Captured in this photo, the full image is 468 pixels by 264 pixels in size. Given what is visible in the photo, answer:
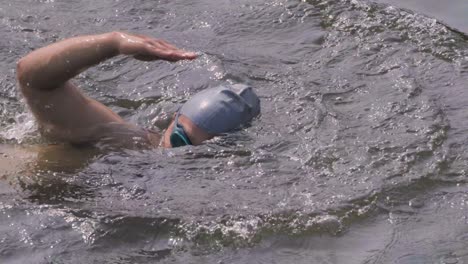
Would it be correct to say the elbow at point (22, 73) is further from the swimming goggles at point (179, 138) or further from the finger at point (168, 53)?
the swimming goggles at point (179, 138)

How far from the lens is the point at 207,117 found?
5094 millimetres

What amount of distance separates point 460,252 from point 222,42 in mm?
3054

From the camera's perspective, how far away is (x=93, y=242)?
14.2 feet

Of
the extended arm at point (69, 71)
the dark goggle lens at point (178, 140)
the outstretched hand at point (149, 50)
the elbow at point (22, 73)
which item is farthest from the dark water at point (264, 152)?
the outstretched hand at point (149, 50)

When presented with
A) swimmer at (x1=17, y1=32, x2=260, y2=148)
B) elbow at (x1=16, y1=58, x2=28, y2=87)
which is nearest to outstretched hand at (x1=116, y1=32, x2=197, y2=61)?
swimmer at (x1=17, y1=32, x2=260, y2=148)

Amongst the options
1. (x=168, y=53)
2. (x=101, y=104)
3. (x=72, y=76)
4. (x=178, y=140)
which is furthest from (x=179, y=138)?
(x=168, y=53)

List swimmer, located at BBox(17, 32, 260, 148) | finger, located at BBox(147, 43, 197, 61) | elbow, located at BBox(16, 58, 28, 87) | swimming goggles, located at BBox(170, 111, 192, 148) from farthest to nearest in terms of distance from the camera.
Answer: swimming goggles, located at BBox(170, 111, 192, 148) → elbow, located at BBox(16, 58, 28, 87) → swimmer, located at BBox(17, 32, 260, 148) → finger, located at BBox(147, 43, 197, 61)

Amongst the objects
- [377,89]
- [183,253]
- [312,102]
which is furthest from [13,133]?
[377,89]

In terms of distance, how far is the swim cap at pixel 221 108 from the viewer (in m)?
5.10

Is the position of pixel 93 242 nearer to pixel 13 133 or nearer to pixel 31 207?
pixel 31 207

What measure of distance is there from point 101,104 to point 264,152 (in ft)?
3.15

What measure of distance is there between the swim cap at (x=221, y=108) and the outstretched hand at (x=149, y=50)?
829 mm

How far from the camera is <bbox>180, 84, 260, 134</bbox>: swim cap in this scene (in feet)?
16.7

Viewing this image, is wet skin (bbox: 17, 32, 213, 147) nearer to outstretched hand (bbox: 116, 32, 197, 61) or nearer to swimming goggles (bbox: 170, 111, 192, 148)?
outstretched hand (bbox: 116, 32, 197, 61)
